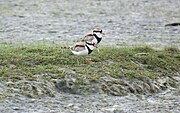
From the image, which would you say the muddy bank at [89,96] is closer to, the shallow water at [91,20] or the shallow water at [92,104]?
the shallow water at [92,104]

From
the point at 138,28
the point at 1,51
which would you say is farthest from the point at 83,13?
the point at 1,51

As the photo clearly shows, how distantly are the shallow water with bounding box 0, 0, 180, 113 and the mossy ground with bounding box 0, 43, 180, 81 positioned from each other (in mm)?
691

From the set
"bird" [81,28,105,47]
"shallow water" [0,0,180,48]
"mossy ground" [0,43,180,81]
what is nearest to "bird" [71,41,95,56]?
"mossy ground" [0,43,180,81]

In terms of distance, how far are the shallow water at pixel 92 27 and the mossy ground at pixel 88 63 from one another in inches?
27.2

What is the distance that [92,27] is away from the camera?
17984mm

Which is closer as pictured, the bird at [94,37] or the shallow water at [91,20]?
Answer: the bird at [94,37]

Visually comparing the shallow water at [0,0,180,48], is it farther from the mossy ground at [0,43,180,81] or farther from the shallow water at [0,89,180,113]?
the shallow water at [0,89,180,113]

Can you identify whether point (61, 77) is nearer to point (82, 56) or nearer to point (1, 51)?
point (82, 56)

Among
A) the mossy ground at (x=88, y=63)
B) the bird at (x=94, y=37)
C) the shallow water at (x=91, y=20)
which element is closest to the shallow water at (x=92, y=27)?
the shallow water at (x=91, y=20)

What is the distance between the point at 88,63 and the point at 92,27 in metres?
7.01

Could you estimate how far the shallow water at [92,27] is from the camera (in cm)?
932

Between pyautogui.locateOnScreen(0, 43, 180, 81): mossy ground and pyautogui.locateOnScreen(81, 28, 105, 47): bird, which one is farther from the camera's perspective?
pyautogui.locateOnScreen(81, 28, 105, 47): bird

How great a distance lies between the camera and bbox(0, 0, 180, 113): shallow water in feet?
30.6

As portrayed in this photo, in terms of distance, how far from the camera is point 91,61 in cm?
1123
